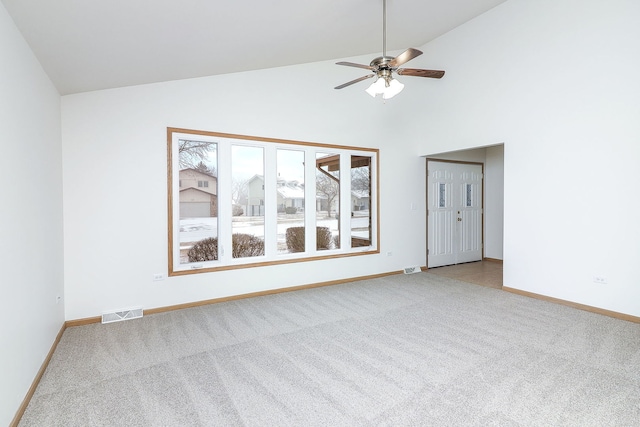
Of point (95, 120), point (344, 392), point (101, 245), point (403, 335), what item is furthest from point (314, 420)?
point (95, 120)

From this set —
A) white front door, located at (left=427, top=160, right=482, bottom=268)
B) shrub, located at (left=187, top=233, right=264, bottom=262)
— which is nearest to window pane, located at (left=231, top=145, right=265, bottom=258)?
shrub, located at (left=187, top=233, right=264, bottom=262)

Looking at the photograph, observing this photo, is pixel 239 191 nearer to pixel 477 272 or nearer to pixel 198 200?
pixel 198 200

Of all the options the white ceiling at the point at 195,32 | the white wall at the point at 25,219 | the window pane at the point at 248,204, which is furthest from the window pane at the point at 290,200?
the white wall at the point at 25,219

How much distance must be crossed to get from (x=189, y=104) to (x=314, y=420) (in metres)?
3.69

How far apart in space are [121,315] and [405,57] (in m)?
4.02

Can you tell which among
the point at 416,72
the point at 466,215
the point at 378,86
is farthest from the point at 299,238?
the point at 466,215

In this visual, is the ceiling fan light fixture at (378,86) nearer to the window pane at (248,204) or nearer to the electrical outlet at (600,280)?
the window pane at (248,204)

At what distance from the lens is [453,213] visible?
6.54 m

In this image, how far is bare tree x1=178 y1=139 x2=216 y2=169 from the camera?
13.2 ft

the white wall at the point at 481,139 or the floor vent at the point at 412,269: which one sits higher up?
the white wall at the point at 481,139

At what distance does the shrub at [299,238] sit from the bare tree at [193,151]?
5.25 feet

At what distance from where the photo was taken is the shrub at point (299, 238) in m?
4.87

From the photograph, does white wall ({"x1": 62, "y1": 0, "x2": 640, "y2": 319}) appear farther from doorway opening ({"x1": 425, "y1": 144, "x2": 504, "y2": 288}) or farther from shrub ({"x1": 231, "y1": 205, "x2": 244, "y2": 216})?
doorway opening ({"x1": 425, "y1": 144, "x2": 504, "y2": 288})

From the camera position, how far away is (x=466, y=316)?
3.64 metres
